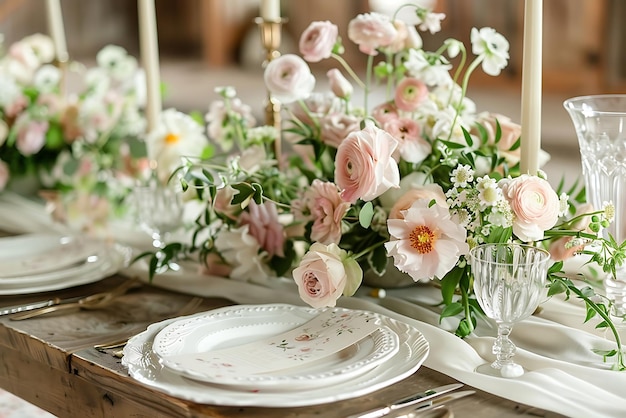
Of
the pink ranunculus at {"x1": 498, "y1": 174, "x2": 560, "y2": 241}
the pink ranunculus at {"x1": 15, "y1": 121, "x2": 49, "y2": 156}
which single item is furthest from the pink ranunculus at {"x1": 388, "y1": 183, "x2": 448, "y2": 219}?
the pink ranunculus at {"x1": 15, "y1": 121, "x2": 49, "y2": 156}

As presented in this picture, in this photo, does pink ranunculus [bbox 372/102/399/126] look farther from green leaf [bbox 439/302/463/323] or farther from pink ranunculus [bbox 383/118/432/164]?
green leaf [bbox 439/302/463/323]

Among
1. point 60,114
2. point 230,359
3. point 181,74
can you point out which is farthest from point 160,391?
point 181,74

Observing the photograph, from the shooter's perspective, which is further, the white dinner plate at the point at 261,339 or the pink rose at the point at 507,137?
the pink rose at the point at 507,137

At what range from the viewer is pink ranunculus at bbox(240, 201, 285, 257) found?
131 cm

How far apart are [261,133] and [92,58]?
14.0ft

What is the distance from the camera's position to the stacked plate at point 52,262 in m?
1.37

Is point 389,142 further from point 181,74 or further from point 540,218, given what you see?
point 181,74

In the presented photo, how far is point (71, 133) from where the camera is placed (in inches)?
75.2

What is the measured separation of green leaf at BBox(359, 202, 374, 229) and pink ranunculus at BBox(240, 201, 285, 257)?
0.22 metres

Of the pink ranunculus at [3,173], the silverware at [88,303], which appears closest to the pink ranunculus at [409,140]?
the silverware at [88,303]

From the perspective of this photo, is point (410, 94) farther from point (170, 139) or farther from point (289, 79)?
point (170, 139)

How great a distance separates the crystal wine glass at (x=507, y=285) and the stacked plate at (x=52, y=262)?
2.10 ft

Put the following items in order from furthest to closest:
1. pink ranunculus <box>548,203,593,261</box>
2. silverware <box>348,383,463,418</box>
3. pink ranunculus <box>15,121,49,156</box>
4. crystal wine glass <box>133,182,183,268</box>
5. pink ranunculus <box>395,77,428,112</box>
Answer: pink ranunculus <box>15,121,49,156</box> < crystal wine glass <box>133,182,183,268</box> < pink ranunculus <box>395,77,428,112</box> < pink ranunculus <box>548,203,593,261</box> < silverware <box>348,383,463,418</box>

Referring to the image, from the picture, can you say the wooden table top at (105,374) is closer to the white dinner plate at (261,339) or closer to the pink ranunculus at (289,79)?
the white dinner plate at (261,339)
